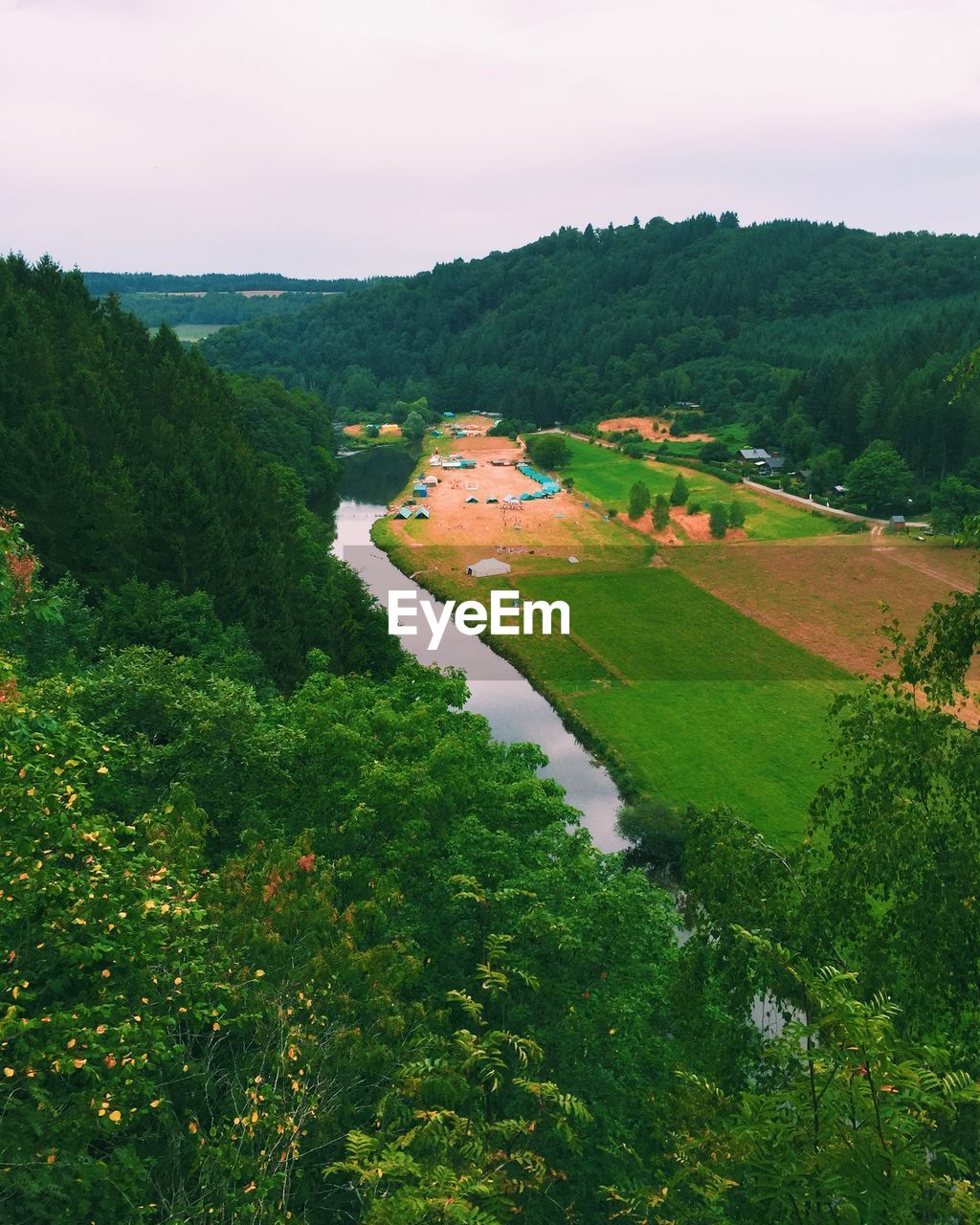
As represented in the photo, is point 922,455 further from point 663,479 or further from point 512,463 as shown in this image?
point 512,463

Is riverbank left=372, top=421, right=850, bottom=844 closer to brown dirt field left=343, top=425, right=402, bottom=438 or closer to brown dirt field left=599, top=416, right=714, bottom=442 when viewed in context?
brown dirt field left=599, top=416, right=714, bottom=442

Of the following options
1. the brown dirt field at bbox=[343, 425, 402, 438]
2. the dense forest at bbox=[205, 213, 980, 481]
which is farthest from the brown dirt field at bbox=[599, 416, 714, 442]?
the brown dirt field at bbox=[343, 425, 402, 438]

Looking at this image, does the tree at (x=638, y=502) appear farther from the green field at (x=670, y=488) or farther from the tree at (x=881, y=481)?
the tree at (x=881, y=481)

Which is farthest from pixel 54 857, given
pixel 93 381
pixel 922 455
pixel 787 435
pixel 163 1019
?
pixel 787 435

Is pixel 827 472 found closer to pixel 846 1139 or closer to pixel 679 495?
pixel 679 495

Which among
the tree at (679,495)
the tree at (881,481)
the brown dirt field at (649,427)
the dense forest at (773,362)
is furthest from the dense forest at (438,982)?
the brown dirt field at (649,427)
